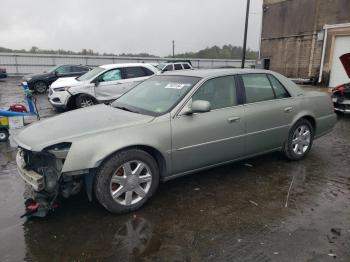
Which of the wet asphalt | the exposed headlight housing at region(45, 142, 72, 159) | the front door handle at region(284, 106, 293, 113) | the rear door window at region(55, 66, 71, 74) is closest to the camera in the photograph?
the wet asphalt

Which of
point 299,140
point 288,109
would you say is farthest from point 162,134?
point 299,140

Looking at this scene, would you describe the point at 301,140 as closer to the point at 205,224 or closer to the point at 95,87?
the point at 205,224

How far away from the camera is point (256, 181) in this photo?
173 inches

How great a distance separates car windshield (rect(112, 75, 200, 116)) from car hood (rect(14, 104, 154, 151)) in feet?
0.72

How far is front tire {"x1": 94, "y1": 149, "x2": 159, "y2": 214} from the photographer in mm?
3256

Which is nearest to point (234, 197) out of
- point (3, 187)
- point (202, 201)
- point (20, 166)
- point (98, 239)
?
point (202, 201)

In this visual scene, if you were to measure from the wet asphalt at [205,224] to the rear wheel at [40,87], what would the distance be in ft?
43.5

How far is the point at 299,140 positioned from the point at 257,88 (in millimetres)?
1267

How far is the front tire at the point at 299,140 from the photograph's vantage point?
4.98 metres

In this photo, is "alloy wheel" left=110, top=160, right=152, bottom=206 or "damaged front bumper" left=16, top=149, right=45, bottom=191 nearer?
"damaged front bumper" left=16, top=149, right=45, bottom=191

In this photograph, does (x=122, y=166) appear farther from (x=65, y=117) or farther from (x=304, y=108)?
(x=304, y=108)

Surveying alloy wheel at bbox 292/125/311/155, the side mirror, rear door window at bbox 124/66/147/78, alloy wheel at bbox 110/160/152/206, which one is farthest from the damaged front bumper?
rear door window at bbox 124/66/147/78

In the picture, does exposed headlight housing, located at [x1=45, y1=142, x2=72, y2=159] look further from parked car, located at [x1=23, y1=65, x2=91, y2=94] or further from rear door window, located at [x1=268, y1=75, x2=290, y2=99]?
parked car, located at [x1=23, y1=65, x2=91, y2=94]

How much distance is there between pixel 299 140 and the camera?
5105mm
